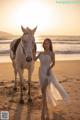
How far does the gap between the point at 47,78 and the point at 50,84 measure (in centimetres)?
10

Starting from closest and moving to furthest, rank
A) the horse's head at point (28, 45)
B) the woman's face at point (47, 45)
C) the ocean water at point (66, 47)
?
the woman's face at point (47, 45)
the horse's head at point (28, 45)
the ocean water at point (66, 47)

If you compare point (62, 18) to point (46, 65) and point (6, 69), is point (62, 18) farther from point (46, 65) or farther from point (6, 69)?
point (46, 65)

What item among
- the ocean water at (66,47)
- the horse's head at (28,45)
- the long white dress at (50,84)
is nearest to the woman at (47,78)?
the long white dress at (50,84)

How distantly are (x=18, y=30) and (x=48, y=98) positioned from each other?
214 cm

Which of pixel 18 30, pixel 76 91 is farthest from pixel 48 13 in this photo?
pixel 76 91

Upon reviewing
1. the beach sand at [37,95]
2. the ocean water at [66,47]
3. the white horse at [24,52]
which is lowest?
the beach sand at [37,95]

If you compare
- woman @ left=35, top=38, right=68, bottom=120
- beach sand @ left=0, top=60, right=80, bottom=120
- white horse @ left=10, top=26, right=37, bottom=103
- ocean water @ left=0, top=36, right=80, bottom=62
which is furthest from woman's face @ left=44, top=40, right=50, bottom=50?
ocean water @ left=0, top=36, right=80, bottom=62

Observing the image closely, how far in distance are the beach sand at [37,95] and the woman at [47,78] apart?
24cm

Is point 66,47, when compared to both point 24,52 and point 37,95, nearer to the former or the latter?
point 37,95

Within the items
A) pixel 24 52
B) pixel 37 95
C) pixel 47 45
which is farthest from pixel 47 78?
pixel 37 95

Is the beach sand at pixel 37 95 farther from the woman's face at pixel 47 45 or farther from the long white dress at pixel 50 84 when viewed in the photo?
the woman's face at pixel 47 45

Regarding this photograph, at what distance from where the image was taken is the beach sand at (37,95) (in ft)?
13.7

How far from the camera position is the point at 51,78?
157 inches

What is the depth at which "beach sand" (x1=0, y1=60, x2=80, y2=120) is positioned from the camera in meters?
4.17
